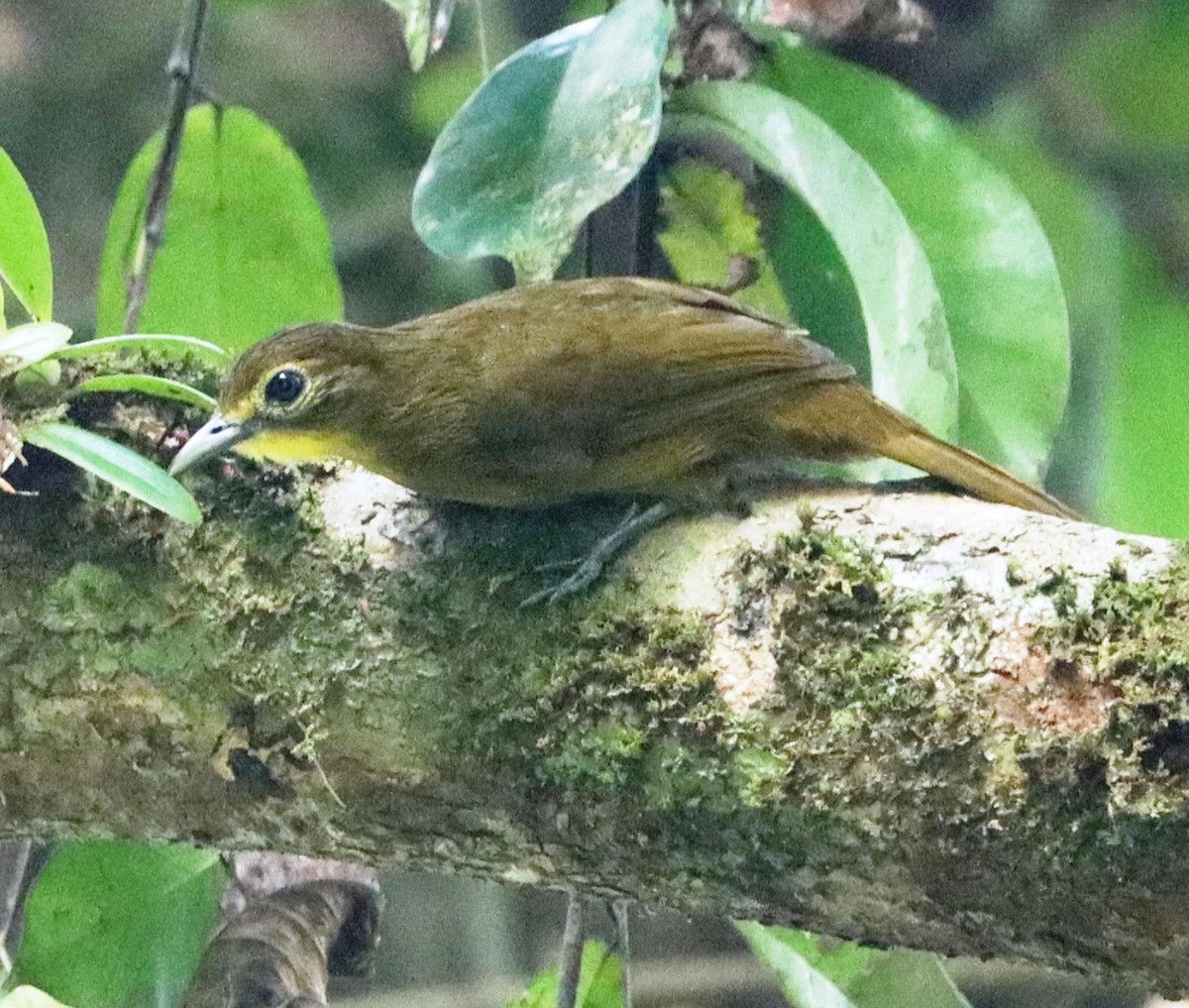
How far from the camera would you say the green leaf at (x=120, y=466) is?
1.22m

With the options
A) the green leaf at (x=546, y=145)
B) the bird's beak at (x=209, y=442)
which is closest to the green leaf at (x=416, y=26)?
the green leaf at (x=546, y=145)

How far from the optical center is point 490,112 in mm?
1612

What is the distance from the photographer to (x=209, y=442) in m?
1.37

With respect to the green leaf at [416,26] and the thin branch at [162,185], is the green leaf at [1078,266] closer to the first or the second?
the green leaf at [416,26]

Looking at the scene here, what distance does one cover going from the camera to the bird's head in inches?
54.7

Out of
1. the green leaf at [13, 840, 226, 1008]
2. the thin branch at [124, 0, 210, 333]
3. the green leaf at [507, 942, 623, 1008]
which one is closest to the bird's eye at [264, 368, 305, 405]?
the thin branch at [124, 0, 210, 333]

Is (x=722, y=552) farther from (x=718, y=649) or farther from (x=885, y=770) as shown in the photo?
(x=885, y=770)

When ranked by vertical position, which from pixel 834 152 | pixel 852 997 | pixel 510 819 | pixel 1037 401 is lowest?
pixel 852 997

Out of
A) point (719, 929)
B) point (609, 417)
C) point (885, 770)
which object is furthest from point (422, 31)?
point (719, 929)

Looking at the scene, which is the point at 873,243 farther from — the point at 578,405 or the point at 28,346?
the point at 28,346

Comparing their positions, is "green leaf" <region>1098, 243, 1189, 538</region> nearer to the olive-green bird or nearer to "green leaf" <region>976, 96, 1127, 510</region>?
"green leaf" <region>976, 96, 1127, 510</region>

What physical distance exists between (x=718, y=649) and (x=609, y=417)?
13.9 inches

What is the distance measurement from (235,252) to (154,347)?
49 cm

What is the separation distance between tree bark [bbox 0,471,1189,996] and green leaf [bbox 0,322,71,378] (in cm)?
15
